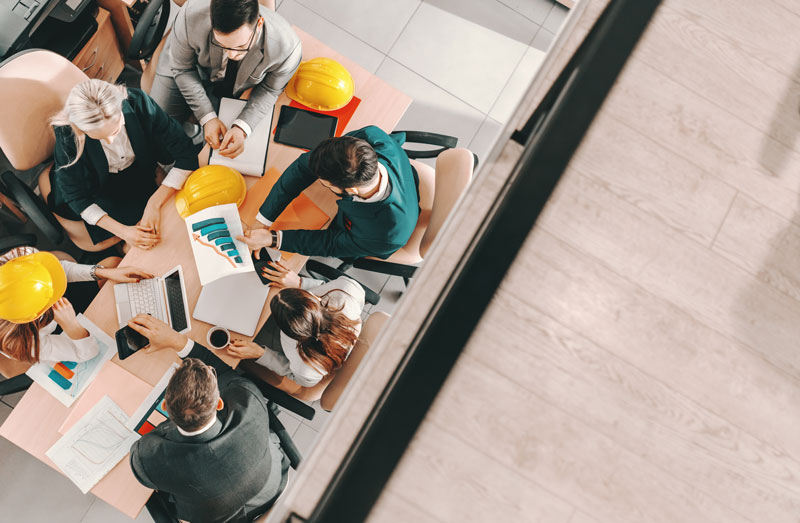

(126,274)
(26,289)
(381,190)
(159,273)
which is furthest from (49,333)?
(381,190)

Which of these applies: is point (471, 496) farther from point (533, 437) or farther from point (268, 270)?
point (268, 270)

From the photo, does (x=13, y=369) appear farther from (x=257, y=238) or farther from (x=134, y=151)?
(x=257, y=238)

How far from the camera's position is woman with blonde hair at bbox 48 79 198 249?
1769mm

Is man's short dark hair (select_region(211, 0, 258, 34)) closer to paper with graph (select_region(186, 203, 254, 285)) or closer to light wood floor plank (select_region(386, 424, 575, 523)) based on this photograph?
paper with graph (select_region(186, 203, 254, 285))

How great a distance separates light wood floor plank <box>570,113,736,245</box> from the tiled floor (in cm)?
181

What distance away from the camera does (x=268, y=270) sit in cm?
196

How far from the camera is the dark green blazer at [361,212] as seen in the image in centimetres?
186

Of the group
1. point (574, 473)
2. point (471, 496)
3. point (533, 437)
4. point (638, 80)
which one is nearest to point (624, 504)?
point (574, 473)

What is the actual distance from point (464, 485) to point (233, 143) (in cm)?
170

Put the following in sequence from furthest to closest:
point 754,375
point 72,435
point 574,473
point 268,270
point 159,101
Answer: point 159,101
point 268,270
point 72,435
point 754,375
point 574,473

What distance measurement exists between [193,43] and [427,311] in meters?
1.76

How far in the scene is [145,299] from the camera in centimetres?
192

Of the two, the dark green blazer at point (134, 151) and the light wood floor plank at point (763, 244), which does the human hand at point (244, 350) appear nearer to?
the dark green blazer at point (134, 151)

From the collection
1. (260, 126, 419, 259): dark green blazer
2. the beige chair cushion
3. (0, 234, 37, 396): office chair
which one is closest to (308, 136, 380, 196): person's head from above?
(260, 126, 419, 259): dark green blazer
